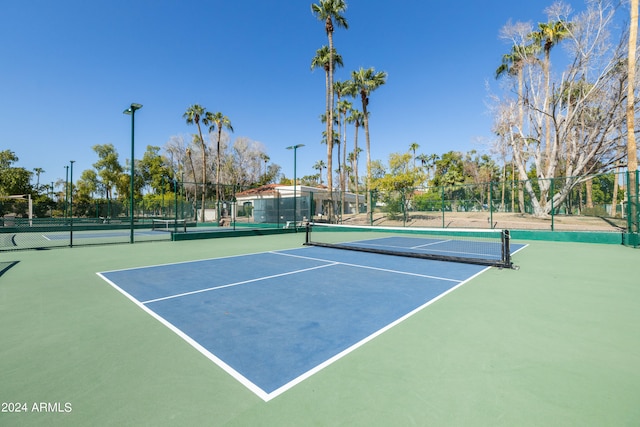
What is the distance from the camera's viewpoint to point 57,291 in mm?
5820

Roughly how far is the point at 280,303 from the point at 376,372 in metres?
2.42

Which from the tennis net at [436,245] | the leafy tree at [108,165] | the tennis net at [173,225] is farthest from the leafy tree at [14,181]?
the tennis net at [436,245]

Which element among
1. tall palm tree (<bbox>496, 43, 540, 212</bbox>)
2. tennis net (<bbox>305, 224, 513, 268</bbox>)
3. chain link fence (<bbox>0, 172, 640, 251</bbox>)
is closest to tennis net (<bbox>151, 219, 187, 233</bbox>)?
chain link fence (<bbox>0, 172, 640, 251</bbox>)

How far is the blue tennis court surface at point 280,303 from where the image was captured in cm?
312

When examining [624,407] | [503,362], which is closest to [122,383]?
[503,362]

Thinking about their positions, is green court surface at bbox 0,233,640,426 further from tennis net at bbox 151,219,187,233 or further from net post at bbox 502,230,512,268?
tennis net at bbox 151,219,187,233

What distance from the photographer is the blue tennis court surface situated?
312cm

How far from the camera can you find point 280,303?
4.93 metres

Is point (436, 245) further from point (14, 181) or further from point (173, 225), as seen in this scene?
point (14, 181)

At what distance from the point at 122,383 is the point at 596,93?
100ft

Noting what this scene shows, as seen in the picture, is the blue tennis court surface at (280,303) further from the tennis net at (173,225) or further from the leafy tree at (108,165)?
the leafy tree at (108,165)

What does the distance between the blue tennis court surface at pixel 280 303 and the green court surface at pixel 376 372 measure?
8.5 inches

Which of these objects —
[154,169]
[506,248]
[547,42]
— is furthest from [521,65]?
[154,169]

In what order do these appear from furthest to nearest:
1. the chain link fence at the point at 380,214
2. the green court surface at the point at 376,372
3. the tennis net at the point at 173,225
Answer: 1. the chain link fence at the point at 380,214
2. the tennis net at the point at 173,225
3. the green court surface at the point at 376,372
